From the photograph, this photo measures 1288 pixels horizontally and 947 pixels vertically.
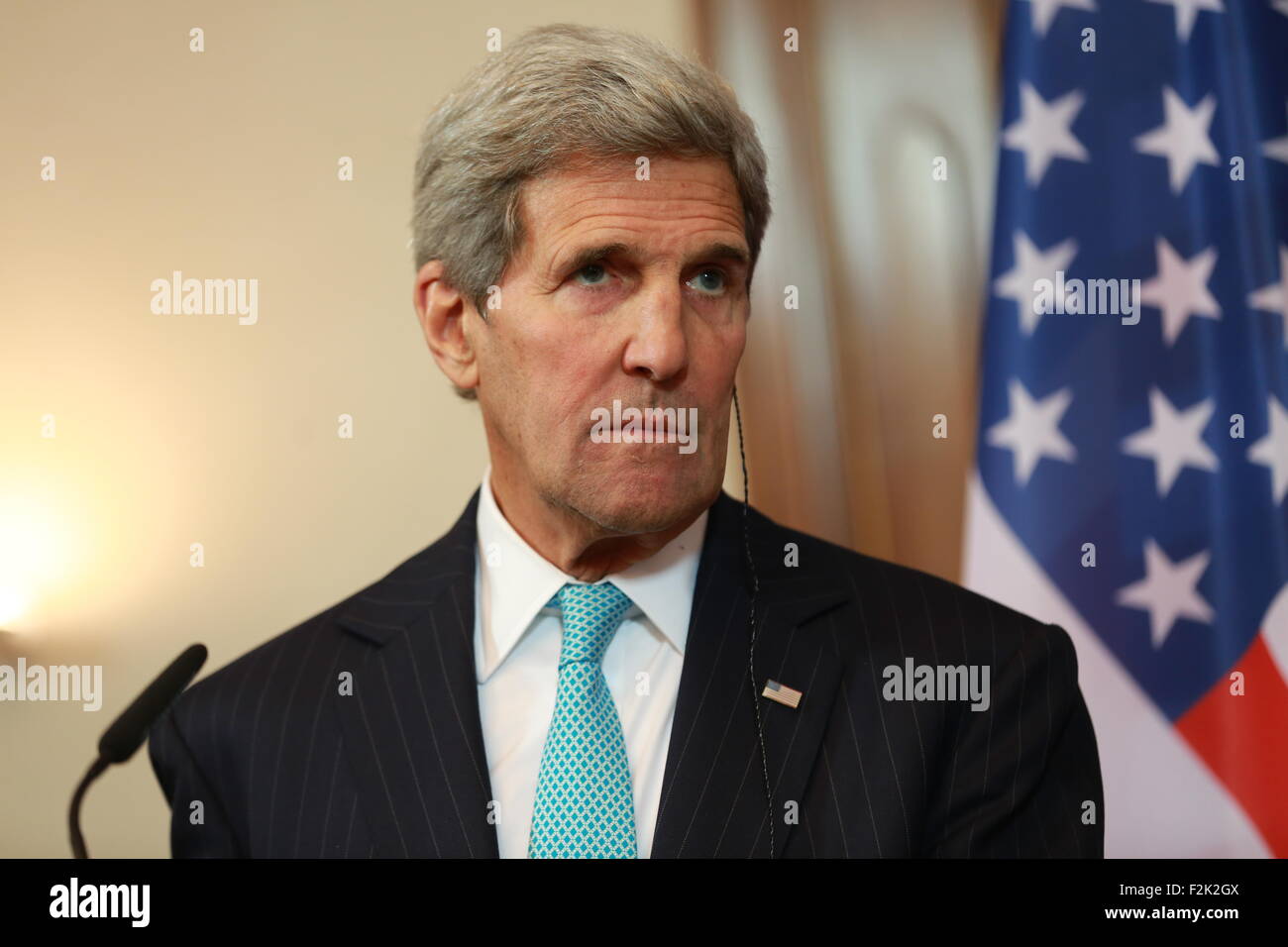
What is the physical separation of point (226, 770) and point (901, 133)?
5.11ft

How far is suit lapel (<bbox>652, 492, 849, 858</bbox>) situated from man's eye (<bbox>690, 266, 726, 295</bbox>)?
36 centimetres

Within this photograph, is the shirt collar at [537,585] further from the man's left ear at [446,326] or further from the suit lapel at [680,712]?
the man's left ear at [446,326]

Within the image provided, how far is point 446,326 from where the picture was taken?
1945 mm

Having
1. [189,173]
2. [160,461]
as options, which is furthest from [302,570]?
[189,173]

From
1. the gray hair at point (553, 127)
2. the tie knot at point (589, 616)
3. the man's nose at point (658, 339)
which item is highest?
the gray hair at point (553, 127)

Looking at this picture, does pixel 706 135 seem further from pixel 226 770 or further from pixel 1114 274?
pixel 226 770

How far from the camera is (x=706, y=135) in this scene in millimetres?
1776

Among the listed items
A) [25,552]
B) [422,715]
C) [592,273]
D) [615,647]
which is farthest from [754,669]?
[25,552]

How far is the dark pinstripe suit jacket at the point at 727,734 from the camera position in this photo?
175 cm

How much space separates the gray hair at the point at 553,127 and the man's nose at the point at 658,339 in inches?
7.8

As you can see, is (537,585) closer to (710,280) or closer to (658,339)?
(658,339)

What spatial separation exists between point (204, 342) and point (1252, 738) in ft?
6.39

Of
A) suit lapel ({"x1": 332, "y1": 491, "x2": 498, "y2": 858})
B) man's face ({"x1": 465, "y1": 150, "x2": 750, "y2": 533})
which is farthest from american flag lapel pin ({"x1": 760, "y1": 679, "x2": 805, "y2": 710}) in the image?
suit lapel ({"x1": 332, "y1": 491, "x2": 498, "y2": 858})

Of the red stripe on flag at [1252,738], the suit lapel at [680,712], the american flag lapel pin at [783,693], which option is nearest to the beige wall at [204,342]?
the suit lapel at [680,712]
